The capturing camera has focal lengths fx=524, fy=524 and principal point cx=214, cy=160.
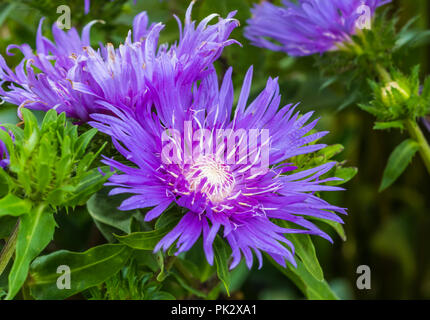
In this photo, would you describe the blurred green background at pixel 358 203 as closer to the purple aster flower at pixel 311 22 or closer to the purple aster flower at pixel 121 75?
the purple aster flower at pixel 311 22

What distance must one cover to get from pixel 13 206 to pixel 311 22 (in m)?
0.55

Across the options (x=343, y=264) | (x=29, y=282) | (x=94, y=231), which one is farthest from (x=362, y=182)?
(x=29, y=282)

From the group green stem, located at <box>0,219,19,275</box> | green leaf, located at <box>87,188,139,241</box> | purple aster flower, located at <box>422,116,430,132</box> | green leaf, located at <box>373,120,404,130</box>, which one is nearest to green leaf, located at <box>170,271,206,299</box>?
green leaf, located at <box>87,188,139,241</box>

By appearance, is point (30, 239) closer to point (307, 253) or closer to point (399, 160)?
point (307, 253)

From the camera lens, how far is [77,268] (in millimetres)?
630

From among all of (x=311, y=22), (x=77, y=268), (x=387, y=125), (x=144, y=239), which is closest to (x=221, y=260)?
(x=144, y=239)

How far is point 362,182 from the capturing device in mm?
1343

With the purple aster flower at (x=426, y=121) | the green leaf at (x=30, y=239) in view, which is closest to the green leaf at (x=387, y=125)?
the purple aster flower at (x=426, y=121)

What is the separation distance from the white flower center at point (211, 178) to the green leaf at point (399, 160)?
0.30 meters

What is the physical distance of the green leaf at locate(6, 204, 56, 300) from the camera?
1.68 ft

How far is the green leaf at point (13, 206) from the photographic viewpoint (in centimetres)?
50

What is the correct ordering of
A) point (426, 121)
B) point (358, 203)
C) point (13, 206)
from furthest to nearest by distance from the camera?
point (358, 203)
point (426, 121)
point (13, 206)

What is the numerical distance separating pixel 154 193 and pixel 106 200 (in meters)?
0.17
